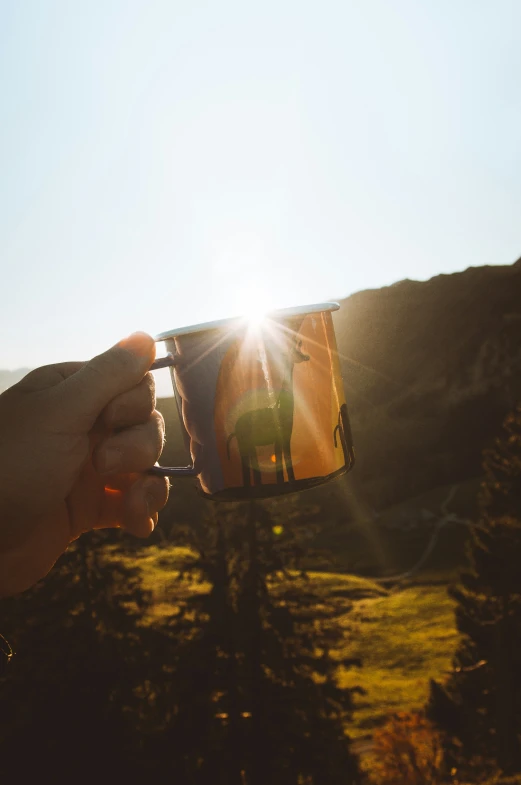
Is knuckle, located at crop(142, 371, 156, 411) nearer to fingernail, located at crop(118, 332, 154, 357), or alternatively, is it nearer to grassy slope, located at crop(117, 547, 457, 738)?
fingernail, located at crop(118, 332, 154, 357)

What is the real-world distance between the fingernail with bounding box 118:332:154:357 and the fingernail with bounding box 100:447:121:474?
0.36 metres

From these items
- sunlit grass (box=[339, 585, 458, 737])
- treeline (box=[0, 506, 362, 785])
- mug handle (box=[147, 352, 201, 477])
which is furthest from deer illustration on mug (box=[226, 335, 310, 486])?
sunlit grass (box=[339, 585, 458, 737])

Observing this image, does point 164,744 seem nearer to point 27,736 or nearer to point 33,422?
point 27,736

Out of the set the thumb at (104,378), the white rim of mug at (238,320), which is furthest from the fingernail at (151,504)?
the white rim of mug at (238,320)

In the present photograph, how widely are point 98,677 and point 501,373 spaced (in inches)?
2882

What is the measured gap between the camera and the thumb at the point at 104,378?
7.18 feet

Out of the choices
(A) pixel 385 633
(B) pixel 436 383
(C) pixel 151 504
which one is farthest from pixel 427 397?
(C) pixel 151 504

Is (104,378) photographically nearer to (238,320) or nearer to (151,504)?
(238,320)

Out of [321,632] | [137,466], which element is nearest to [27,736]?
[321,632]

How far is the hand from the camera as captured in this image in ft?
7.10

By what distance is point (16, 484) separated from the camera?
86.7 inches

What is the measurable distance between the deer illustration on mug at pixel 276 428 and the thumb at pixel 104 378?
0.40 m

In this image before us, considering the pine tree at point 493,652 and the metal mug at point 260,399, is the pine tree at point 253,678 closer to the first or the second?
the pine tree at point 493,652

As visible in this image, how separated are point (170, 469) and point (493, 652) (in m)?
27.2
